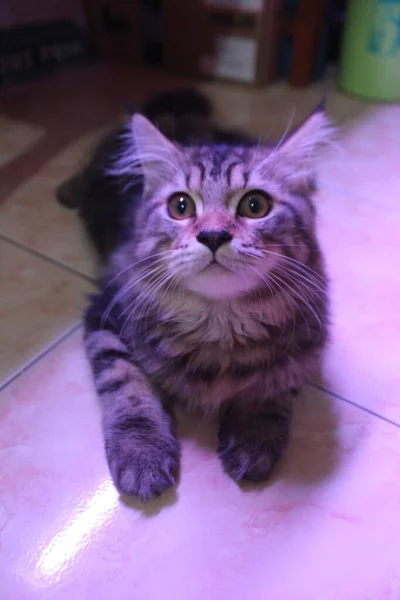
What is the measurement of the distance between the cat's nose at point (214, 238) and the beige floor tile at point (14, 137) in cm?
126

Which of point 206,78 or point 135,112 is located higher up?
point 135,112

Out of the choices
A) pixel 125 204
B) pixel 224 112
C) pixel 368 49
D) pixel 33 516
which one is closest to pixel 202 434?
pixel 33 516

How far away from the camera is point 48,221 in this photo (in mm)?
1597

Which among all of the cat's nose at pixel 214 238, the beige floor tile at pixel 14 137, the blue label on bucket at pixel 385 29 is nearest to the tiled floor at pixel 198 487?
the cat's nose at pixel 214 238

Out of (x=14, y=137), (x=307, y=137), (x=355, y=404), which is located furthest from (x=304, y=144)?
(x=14, y=137)

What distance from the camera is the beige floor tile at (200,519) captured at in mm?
828

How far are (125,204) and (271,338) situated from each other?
0.58 metres

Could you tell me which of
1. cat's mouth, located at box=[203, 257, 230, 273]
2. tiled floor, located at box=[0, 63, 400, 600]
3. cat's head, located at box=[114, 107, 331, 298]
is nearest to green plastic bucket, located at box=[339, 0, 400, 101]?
tiled floor, located at box=[0, 63, 400, 600]

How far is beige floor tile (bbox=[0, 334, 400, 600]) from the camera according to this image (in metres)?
0.83

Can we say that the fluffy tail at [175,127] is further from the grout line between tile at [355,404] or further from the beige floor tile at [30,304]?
the grout line between tile at [355,404]

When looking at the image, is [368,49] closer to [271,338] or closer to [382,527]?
[271,338]

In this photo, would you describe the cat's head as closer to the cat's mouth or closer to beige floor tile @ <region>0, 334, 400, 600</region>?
the cat's mouth

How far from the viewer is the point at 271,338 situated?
960 mm

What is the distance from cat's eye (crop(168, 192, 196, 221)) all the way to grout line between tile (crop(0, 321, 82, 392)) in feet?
1.45
